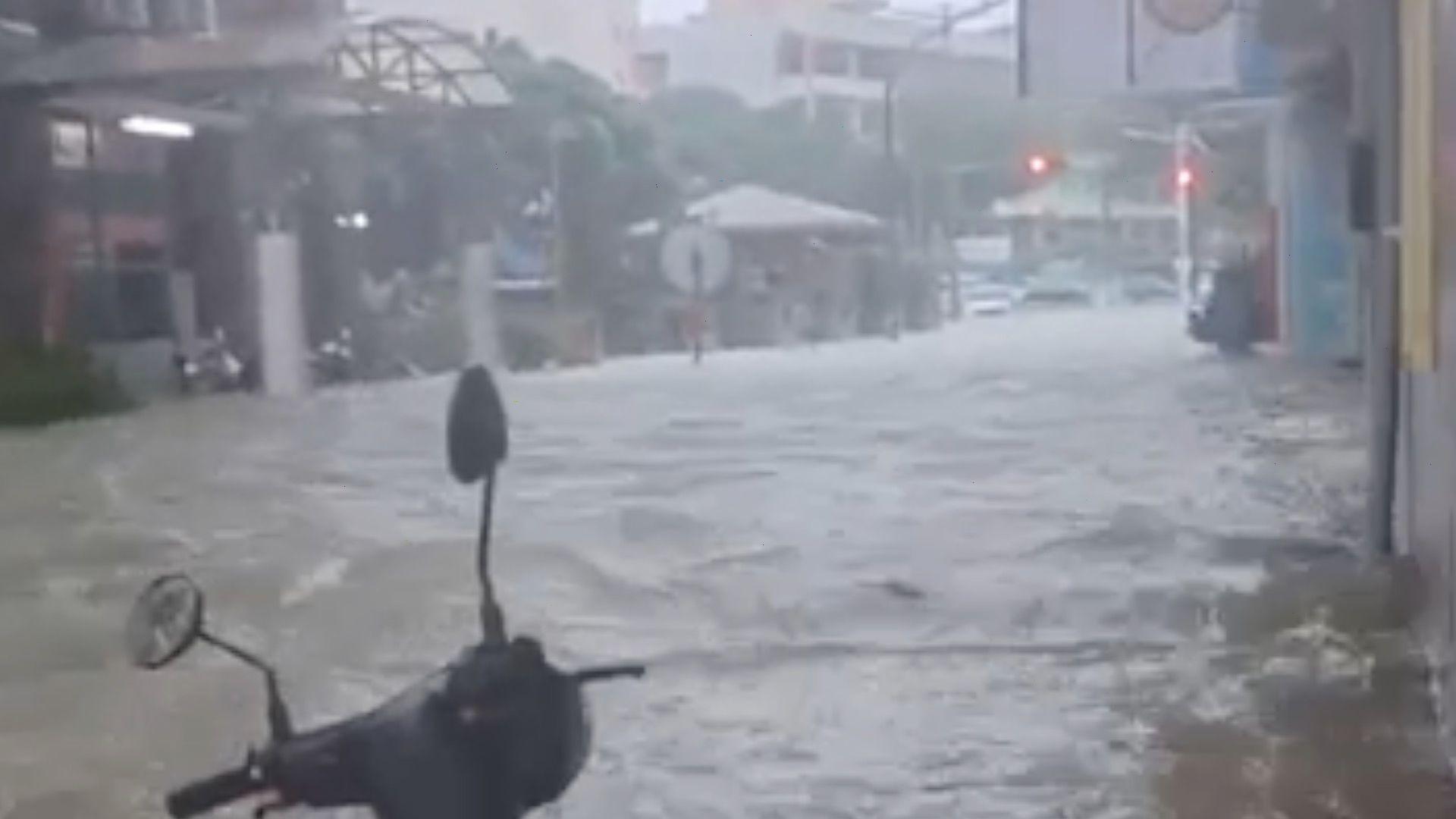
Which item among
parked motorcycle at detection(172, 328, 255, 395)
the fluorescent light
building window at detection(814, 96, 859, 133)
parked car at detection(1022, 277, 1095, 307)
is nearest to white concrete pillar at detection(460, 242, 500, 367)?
building window at detection(814, 96, 859, 133)

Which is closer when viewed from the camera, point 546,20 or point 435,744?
point 435,744

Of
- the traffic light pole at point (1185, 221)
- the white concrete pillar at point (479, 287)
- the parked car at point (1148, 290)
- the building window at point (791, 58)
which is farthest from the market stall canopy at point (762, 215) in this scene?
the parked car at point (1148, 290)

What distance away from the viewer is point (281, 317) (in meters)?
14.1

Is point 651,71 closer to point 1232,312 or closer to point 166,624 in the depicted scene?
point 1232,312

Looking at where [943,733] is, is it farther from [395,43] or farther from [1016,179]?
[1016,179]

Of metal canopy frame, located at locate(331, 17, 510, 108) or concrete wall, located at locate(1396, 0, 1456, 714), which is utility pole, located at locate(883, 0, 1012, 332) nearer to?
metal canopy frame, located at locate(331, 17, 510, 108)

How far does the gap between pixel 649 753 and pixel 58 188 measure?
40.5 ft

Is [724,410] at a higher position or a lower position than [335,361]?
lower

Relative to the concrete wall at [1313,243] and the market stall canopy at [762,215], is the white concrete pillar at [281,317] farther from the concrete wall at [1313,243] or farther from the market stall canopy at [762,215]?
the concrete wall at [1313,243]

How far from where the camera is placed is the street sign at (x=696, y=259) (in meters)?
10.3

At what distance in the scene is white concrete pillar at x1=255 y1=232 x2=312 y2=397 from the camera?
1228 cm

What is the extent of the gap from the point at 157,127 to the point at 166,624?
14.0 meters

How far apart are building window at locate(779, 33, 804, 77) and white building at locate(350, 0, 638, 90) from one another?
158 cm

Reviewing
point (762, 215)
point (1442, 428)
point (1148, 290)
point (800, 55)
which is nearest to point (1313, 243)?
point (762, 215)
